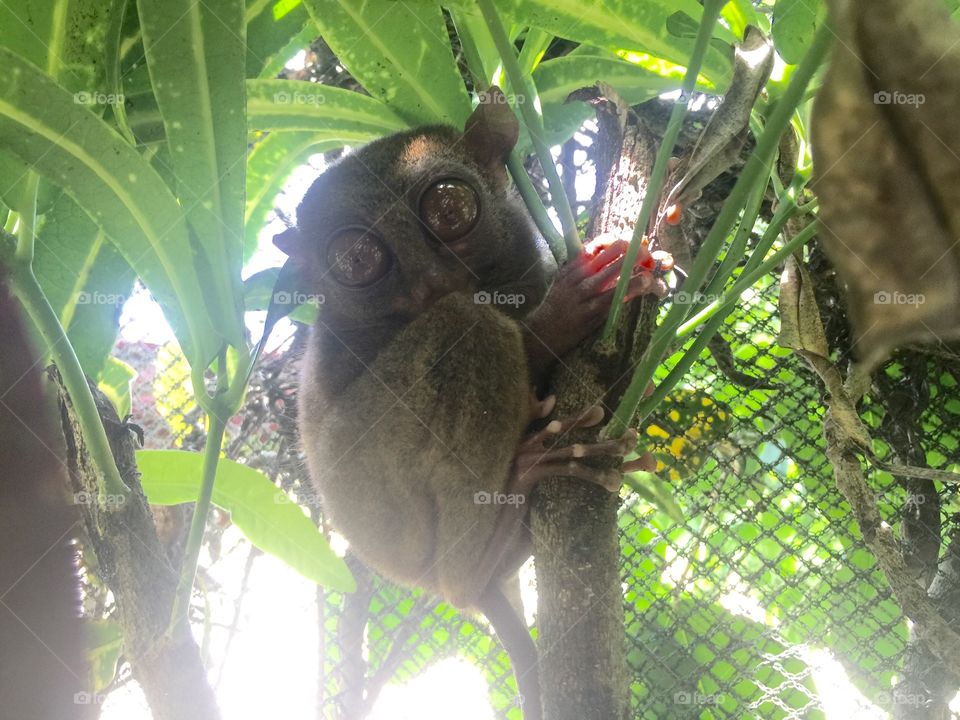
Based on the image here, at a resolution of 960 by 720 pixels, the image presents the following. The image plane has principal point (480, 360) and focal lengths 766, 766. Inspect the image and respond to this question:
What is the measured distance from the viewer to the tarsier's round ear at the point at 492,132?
5.32ft

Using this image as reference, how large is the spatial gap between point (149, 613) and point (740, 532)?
1.62 m

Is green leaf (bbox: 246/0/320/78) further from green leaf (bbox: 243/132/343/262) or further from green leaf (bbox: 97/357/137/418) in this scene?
green leaf (bbox: 97/357/137/418)

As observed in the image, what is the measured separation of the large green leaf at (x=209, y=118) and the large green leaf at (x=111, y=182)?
0.03m

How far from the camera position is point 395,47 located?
5.25ft

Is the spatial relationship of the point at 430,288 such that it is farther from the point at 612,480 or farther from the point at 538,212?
the point at 612,480

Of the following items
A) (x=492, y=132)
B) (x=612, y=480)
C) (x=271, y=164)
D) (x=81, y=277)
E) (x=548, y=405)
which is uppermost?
(x=271, y=164)

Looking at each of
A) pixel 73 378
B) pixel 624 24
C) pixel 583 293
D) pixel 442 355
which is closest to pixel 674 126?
pixel 583 293

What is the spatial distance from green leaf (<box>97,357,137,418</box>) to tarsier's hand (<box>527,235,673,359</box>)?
41.8 inches

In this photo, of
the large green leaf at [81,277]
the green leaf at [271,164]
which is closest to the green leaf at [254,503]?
the large green leaf at [81,277]

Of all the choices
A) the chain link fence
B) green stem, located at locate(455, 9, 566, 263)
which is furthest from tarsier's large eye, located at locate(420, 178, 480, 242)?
the chain link fence

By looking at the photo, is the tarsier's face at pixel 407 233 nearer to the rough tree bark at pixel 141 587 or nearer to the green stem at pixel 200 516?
the green stem at pixel 200 516

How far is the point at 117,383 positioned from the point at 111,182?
783mm

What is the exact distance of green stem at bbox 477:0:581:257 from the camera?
1.27m

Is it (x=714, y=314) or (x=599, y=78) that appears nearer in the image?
(x=714, y=314)
